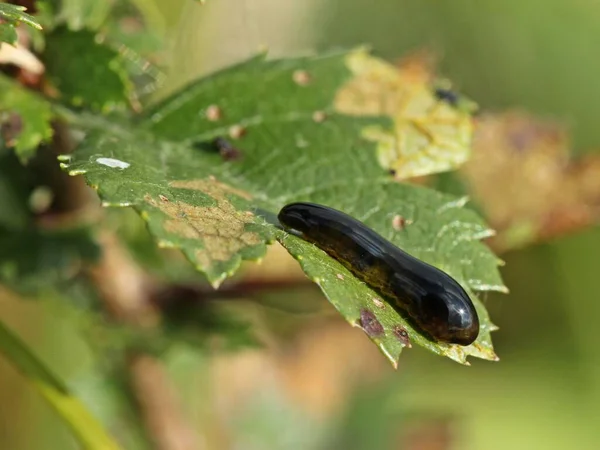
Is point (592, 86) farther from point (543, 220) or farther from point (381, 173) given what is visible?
point (381, 173)

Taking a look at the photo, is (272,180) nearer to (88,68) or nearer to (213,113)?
(213,113)

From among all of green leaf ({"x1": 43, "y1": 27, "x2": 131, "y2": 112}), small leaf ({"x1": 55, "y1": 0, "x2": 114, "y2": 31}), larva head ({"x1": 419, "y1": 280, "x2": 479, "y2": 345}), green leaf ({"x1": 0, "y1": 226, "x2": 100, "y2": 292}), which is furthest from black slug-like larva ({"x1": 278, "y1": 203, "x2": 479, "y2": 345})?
green leaf ({"x1": 0, "y1": 226, "x2": 100, "y2": 292})

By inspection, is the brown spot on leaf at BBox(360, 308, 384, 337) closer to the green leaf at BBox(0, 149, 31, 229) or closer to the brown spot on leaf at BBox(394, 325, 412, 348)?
the brown spot on leaf at BBox(394, 325, 412, 348)

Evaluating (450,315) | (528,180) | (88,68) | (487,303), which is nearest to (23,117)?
(88,68)

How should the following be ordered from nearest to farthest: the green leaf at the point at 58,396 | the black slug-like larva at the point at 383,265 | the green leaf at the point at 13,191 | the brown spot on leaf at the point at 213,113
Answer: the black slug-like larva at the point at 383,265 → the green leaf at the point at 58,396 → the brown spot on leaf at the point at 213,113 → the green leaf at the point at 13,191

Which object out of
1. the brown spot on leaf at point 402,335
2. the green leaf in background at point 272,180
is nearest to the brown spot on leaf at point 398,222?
the green leaf in background at point 272,180

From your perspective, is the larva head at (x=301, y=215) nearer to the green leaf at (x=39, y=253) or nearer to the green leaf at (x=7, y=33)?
the green leaf at (x=7, y=33)

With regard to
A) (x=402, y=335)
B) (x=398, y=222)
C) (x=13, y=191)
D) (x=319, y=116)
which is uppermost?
(x=319, y=116)
